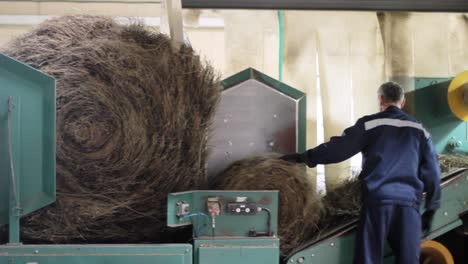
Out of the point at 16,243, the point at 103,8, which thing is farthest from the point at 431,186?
the point at 103,8

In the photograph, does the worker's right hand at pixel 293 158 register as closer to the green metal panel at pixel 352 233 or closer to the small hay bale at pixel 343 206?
the small hay bale at pixel 343 206

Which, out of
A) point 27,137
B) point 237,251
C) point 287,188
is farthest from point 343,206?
point 27,137

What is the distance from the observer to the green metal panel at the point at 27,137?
104 inches

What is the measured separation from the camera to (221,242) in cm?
287

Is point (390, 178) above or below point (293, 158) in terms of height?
below

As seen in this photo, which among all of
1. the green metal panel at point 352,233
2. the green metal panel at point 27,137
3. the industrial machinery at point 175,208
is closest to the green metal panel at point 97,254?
the industrial machinery at point 175,208

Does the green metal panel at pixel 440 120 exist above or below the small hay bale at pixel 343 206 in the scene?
above

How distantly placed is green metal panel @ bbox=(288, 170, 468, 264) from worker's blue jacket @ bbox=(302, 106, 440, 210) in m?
0.15

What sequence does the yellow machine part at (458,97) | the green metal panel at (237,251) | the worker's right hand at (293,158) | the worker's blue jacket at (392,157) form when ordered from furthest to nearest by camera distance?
the yellow machine part at (458,97)
the worker's right hand at (293,158)
the worker's blue jacket at (392,157)
the green metal panel at (237,251)

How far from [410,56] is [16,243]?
A: 3582 mm

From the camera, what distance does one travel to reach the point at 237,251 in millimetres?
2832

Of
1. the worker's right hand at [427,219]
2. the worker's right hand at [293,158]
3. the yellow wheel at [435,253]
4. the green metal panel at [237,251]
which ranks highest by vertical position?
the worker's right hand at [293,158]

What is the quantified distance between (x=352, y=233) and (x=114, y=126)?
1.75m

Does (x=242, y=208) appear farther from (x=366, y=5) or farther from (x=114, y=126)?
(x=366, y=5)
